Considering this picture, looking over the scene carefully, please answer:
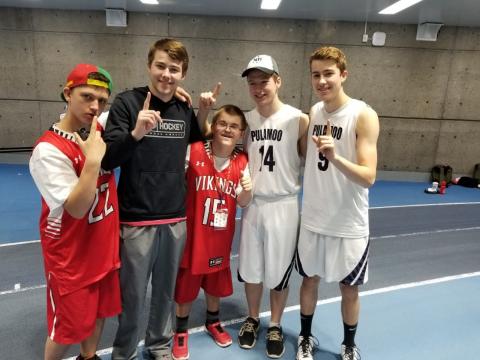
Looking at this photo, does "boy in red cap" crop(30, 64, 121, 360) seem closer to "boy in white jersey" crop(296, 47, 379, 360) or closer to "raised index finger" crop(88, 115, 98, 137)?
"raised index finger" crop(88, 115, 98, 137)

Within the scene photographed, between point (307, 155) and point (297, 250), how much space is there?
2.50 feet

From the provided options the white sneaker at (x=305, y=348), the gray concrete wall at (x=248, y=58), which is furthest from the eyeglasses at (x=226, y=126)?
the gray concrete wall at (x=248, y=58)

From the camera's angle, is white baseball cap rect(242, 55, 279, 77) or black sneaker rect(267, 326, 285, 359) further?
black sneaker rect(267, 326, 285, 359)

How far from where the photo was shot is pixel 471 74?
30.7 ft

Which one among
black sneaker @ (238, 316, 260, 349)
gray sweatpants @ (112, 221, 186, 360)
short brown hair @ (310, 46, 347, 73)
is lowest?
black sneaker @ (238, 316, 260, 349)

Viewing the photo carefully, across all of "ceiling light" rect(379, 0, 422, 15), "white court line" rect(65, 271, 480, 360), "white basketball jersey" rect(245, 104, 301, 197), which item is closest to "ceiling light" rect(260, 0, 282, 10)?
"ceiling light" rect(379, 0, 422, 15)

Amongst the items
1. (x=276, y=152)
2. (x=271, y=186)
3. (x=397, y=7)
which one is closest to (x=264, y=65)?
(x=276, y=152)

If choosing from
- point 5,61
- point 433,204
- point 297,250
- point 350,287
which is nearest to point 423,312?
point 350,287

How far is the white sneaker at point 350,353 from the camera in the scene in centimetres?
266

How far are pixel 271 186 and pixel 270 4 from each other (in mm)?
6504

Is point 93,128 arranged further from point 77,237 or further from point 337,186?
point 337,186

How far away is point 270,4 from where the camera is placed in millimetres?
7691

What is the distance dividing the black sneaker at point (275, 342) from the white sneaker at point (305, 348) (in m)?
0.15

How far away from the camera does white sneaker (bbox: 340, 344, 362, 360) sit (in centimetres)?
266
